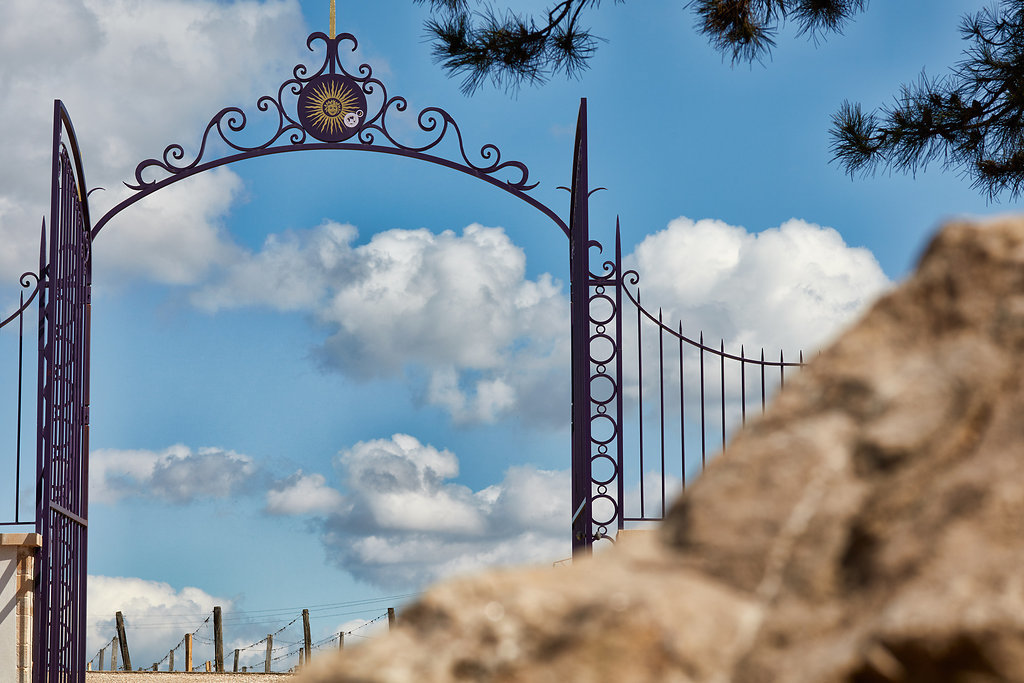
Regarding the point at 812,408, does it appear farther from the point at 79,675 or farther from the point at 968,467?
the point at 79,675

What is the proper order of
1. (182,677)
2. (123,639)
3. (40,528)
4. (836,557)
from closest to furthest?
(836,557) → (40,528) → (182,677) → (123,639)

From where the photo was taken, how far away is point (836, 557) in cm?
99

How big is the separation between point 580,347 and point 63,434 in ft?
8.85

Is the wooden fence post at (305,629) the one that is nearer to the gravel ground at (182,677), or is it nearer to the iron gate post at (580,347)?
the gravel ground at (182,677)

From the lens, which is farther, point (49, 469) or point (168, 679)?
point (168, 679)

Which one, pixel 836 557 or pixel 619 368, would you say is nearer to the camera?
pixel 836 557

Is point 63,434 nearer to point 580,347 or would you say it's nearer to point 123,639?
point 580,347

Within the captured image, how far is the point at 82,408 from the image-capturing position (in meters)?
5.65

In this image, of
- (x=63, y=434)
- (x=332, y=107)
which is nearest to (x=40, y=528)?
(x=63, y=434)

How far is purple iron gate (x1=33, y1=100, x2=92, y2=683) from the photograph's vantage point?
4.89 m

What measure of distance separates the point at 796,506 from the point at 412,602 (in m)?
0.40

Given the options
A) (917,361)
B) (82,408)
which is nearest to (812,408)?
(917,361)

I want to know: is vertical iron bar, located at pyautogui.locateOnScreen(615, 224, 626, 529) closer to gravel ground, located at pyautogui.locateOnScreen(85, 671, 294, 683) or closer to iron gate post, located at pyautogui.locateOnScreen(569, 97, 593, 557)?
iron gate post, located at pyautogui.locateOnScreen(569, 97, 593, 557)

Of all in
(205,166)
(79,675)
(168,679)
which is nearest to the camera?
(79,675)
